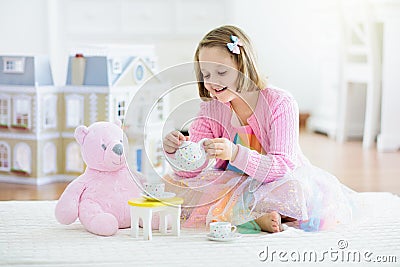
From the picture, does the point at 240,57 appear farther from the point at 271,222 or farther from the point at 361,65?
the point at 361,65

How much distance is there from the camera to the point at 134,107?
5.45 feet

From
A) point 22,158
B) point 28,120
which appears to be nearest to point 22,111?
point 28,120

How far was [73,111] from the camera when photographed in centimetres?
260

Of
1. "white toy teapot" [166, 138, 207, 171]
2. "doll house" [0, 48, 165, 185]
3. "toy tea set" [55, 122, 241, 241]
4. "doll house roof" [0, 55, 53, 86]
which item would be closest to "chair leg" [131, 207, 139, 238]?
"toy tea set" [55, 122, 241, 241]

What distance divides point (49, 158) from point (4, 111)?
9.2 inches

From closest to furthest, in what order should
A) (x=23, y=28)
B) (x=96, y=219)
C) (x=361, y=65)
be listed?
(x=96, y=219)
(x=361, y=65)
(x=23, y=28)

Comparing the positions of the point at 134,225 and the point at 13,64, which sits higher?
the point at 13,64

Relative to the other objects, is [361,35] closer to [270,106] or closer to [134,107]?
[270,106]

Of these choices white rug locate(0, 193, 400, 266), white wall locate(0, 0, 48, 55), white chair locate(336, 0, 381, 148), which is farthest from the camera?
white wall locate(0, 0, 48, 55)

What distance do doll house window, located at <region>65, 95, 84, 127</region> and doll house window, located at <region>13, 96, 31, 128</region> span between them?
0.14 m

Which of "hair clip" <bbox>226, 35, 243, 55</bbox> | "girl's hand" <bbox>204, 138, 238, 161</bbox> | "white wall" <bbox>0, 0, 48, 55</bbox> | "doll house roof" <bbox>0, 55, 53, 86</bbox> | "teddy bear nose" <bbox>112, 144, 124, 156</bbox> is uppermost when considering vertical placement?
"white wall" <bbox>0, 0, 48, 55</bbox>

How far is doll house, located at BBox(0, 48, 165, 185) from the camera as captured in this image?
99.3 inches

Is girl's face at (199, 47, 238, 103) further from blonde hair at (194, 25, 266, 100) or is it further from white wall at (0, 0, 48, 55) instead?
white wall at (0, 0, 48, 55)

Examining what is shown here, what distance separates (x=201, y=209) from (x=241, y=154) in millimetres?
180
